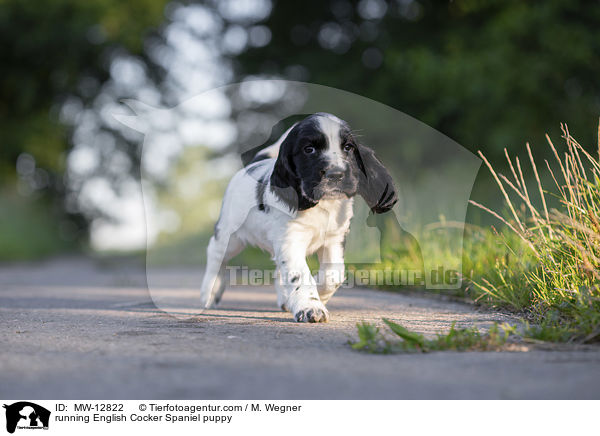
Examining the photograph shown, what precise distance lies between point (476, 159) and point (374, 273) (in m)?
6.49

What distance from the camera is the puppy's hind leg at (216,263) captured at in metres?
4.74

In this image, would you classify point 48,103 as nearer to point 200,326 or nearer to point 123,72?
point 123,72

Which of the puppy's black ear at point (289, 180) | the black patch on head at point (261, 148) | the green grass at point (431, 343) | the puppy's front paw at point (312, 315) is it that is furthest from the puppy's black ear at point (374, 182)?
the green grass at point (431, 343)

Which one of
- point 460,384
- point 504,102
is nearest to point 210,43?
point 504,102

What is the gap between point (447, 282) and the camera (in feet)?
18.3

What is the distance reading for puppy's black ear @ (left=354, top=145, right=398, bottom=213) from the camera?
4.01 metres

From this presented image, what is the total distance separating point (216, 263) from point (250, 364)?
2.47 metres

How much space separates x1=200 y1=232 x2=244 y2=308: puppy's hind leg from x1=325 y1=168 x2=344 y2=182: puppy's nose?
1.33 metres

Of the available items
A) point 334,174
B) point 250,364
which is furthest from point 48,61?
point 250,364

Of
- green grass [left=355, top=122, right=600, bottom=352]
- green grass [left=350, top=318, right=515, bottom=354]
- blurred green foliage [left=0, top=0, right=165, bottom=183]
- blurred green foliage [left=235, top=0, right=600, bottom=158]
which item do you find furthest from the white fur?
blurred green foliage [left=0, top=0, right=165, bottom=183]

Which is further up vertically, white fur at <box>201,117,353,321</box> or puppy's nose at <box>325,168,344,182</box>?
puppy's nose at <box>325,168,344,182</box>

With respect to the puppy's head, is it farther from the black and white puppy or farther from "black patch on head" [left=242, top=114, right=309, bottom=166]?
"black patch on head" [left=242, top=114, right=309, bottom=166]
